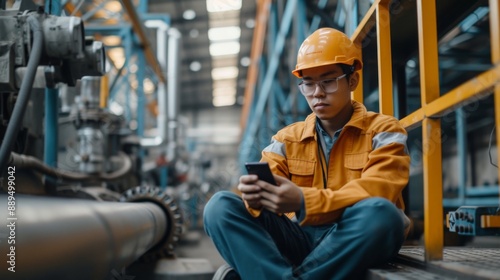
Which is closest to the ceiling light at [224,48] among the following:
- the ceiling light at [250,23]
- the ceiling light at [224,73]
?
the ceiling light at [250,23]

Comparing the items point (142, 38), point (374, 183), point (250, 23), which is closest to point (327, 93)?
point (374, 183)

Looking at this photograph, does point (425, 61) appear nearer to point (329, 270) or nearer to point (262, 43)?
point (329, 270)

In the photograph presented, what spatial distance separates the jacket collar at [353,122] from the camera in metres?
2.03

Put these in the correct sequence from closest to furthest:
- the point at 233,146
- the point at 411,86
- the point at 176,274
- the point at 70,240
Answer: the point at 70,240
the point at 176,274
the point at 411,86
the point at 233,146

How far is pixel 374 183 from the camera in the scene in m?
1.83

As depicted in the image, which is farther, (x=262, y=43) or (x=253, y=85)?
(x=253, y=85)

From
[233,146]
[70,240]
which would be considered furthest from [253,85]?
[233,146]

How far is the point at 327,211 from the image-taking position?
1.77m

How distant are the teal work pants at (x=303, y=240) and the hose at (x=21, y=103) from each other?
77cm

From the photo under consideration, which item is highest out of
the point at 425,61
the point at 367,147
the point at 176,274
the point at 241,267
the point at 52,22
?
the point at 52,22

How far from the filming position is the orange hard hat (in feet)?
6.86

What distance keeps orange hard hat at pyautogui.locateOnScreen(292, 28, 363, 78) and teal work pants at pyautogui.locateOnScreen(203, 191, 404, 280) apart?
1.93 ft

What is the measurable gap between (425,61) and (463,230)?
847mm

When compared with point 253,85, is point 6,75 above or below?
below
